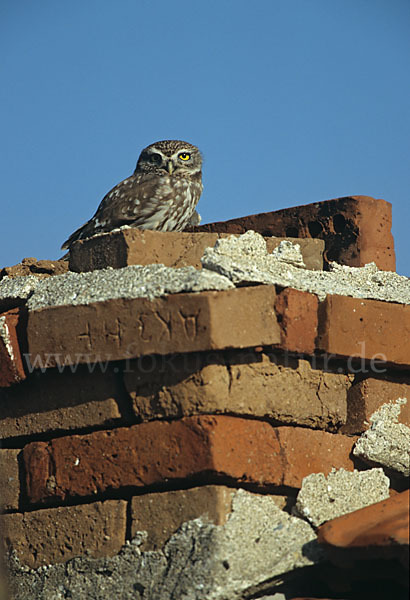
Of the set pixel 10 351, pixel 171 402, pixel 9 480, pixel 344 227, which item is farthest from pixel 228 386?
pixel 344 227

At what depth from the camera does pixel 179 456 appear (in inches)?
128

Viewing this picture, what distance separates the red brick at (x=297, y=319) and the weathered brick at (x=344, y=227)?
0.74 m

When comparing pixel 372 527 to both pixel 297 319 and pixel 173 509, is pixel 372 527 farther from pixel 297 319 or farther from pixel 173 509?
pixel 297 319

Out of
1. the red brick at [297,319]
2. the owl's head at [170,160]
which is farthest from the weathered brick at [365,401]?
the owl's head at [170,160]

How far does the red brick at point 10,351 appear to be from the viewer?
372cm

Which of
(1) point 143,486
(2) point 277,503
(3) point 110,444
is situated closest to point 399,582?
(2) point 277,503

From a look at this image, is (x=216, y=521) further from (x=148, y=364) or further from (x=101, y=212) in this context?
(x=101, y=212)

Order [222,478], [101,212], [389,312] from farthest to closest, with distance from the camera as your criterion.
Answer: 1. [101,212]
2. [389,312]
3. [222,478]

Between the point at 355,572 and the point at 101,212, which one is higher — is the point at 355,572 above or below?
below

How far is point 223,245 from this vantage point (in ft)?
11.7

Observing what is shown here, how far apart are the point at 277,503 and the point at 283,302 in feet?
2.76

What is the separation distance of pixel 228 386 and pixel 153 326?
39cm

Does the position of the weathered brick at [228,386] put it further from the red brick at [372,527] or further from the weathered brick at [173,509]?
the red brick at [372,527]

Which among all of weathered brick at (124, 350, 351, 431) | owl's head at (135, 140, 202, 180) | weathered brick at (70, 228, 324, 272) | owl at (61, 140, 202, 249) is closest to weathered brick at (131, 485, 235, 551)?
weathered brick at (124, 350, 351, 431)
